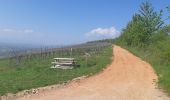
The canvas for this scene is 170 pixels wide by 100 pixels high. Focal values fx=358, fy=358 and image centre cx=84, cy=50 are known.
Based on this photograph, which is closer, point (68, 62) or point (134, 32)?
point (68, 62)

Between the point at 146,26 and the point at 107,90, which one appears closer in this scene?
the point at 107,90

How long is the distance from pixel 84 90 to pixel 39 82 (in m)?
3.29

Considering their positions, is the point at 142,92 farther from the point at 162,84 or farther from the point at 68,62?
the point at 68,62

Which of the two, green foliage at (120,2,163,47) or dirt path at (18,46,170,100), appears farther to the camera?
green foliage at (120,2,163,47)

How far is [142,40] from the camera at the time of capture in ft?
205

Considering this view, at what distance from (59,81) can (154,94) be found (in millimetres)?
6069

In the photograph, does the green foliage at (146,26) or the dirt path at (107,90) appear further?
the green foliage at (146,26)

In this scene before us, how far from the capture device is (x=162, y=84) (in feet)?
69.6

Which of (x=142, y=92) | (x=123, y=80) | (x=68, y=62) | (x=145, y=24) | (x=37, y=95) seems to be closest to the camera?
(x=37, y=95)

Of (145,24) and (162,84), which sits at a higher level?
(145,24)

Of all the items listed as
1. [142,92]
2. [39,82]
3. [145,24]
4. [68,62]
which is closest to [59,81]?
[39,82]

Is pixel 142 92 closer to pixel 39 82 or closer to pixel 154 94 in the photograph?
pixel 154 94

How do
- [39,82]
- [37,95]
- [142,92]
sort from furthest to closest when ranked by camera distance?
Result: [39,82] → [142,92] → [37,95]

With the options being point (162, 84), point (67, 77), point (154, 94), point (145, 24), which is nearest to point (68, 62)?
point (67, 77)
